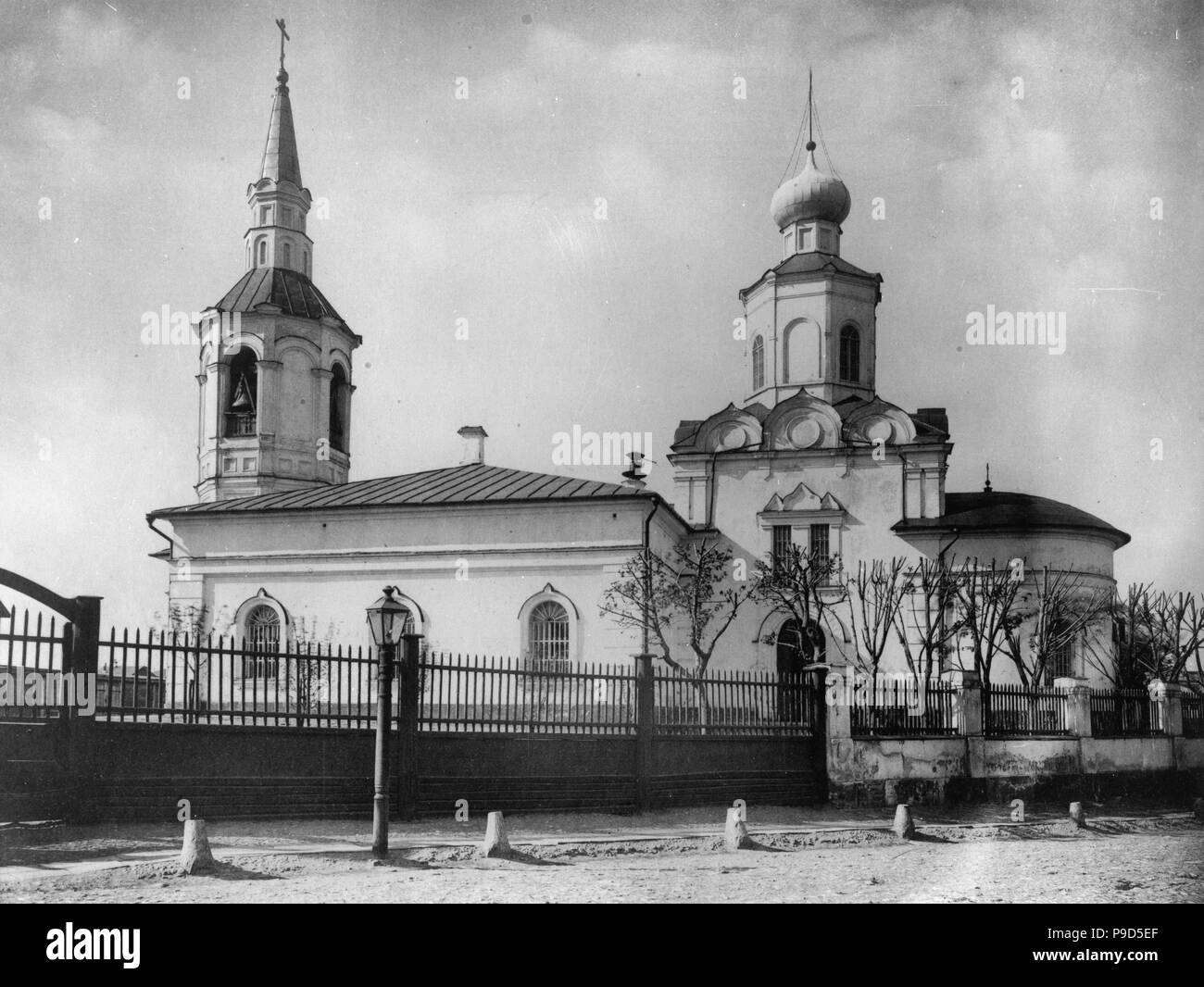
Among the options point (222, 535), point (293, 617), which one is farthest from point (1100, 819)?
point (222, 535)

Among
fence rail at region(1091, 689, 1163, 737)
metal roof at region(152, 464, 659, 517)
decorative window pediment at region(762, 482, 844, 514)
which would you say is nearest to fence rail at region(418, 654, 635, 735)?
metal roof at region(152, 464, 659, 517)

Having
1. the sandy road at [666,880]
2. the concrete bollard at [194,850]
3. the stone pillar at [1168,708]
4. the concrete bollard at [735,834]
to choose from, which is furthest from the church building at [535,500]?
the concrete bollard at [194,850]

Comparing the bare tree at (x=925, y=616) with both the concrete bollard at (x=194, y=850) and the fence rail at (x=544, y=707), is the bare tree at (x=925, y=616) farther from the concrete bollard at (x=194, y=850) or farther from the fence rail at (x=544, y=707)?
the concrete bollard at (x=194, y=850)

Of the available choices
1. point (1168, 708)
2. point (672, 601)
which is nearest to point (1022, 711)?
point (1168, 708)

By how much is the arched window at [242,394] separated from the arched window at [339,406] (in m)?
1.62

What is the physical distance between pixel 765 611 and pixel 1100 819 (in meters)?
10.4

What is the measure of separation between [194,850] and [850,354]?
76.4ft

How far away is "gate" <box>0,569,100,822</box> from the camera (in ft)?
37.2

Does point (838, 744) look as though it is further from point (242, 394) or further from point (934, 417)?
point (242, 394)

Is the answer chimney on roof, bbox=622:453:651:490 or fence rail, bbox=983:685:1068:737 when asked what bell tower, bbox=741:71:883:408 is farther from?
fence rail, bbox=983:685:1068:737
